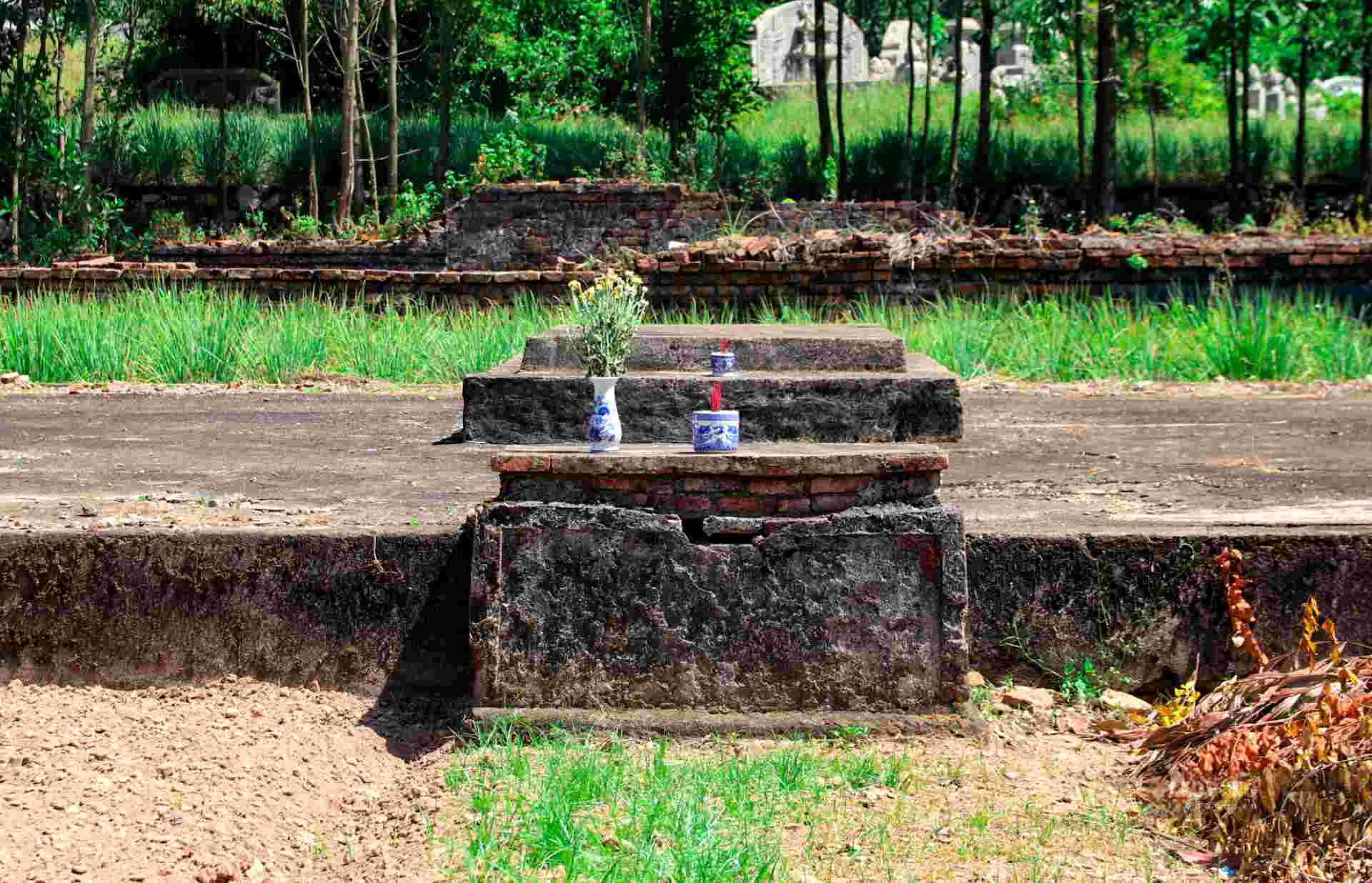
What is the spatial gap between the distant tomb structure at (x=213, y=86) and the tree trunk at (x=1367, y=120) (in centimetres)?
1444

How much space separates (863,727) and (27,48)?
21697mm

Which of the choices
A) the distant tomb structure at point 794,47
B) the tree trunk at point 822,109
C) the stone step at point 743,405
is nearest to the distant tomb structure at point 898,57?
the distant tomb structure at point 794,47

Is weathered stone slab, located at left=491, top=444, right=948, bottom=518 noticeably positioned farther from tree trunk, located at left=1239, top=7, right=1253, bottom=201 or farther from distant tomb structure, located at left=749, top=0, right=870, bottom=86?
distant tomb structure, located at left=749, top=0, right=870, bottom=86

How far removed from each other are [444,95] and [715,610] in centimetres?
1389

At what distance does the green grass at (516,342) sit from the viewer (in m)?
9.13

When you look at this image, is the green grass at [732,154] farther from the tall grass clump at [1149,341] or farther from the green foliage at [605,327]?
the green foliage at [605,327]

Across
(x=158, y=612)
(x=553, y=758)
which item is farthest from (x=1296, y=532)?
(x=158, y=612)

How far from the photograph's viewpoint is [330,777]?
373 centimetres

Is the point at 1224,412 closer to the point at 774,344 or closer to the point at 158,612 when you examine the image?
the point at 774,344

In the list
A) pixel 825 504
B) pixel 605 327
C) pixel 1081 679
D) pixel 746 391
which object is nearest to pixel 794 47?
pixel 746 391

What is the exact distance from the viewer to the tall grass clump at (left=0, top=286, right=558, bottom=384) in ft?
30.5

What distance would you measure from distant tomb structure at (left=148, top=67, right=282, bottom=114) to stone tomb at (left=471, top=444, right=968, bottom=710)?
1983cm

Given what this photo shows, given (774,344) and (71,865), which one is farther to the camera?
(774,344)

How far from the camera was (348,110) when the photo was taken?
52.0 ft
